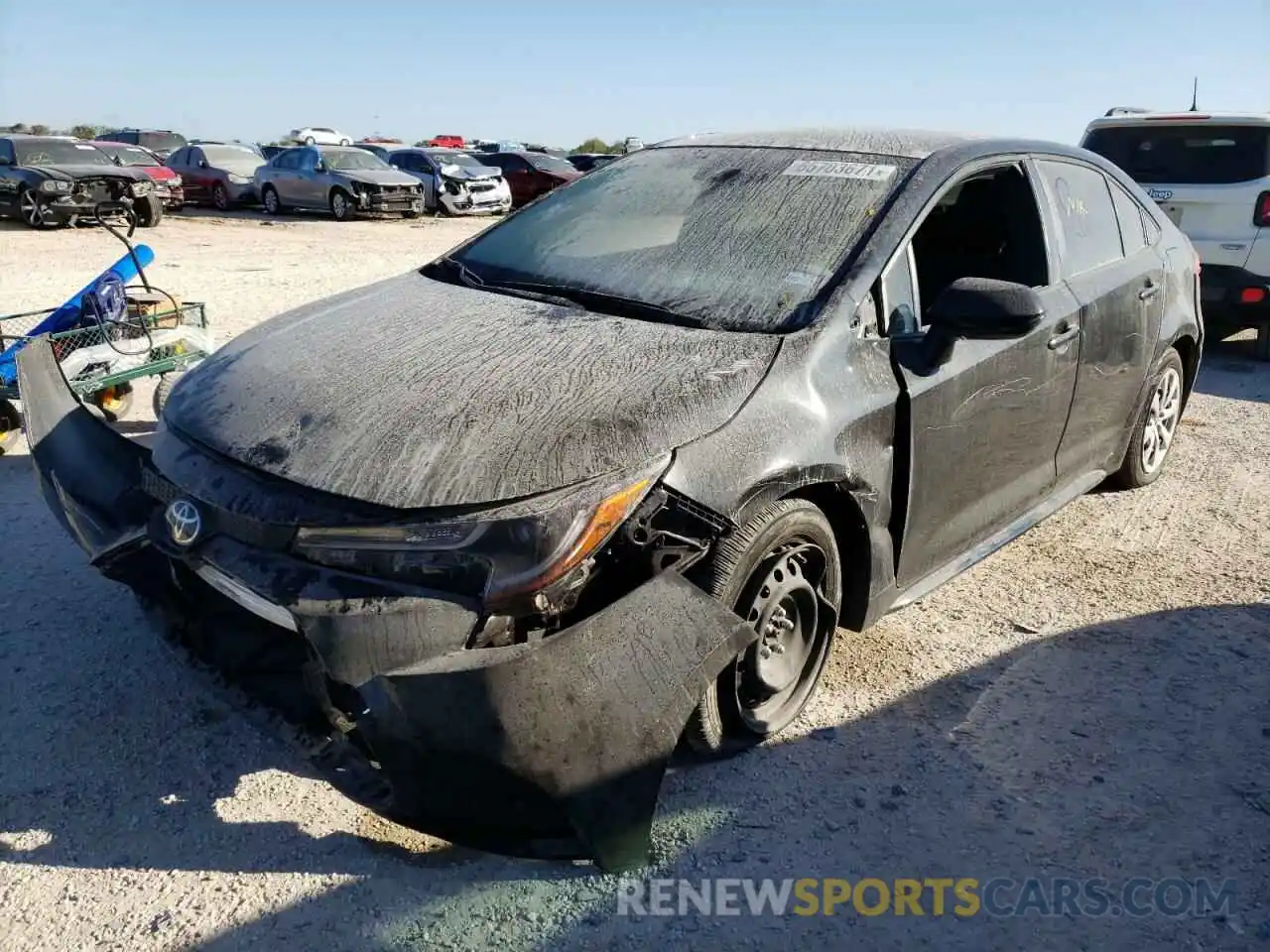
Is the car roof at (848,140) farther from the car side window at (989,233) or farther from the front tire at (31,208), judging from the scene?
the front tire at (31,208)

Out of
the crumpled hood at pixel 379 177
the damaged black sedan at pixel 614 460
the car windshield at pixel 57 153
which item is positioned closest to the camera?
the damaged black sedan at pixel 614 460

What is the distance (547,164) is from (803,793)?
23.3 meters

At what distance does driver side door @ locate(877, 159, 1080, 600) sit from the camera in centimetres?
313

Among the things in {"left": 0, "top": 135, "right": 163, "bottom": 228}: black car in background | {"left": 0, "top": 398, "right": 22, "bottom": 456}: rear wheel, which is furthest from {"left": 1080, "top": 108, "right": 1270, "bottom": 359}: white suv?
{"left": 0, "top": 135, "right": 163, "bottom": 228}: black car in background

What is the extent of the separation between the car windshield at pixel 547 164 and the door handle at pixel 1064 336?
70.5 feet

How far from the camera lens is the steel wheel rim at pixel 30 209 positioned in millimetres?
17172

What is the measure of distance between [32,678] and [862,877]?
2618mm

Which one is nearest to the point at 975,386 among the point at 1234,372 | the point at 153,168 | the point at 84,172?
the point at 1234,372

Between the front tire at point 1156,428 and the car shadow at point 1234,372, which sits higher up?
the front tire at point 1156,428

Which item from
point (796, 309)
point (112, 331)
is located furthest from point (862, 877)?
point (112, 331)

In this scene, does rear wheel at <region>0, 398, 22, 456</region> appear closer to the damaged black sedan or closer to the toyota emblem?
the damaged black sedan

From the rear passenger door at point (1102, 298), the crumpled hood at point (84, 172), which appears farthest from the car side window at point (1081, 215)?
the crumpled hood at point (84, 172)

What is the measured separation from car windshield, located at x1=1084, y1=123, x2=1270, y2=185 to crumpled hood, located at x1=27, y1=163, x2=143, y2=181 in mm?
15951

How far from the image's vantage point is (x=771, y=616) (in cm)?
286
